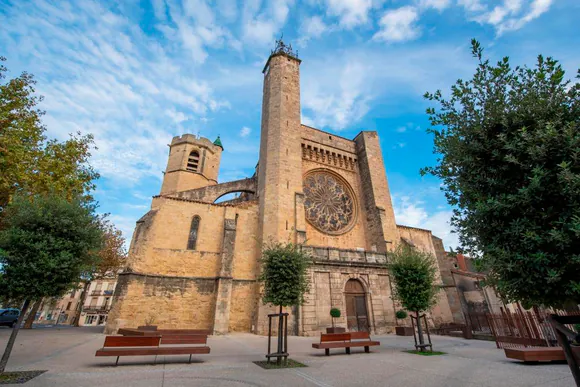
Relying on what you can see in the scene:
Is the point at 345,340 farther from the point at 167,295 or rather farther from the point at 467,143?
the point at 167,295

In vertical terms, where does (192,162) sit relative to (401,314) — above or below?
above

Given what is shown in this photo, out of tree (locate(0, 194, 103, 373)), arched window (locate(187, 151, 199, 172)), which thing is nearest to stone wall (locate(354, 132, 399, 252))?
arched window (locate(187, 151, 199, 172))

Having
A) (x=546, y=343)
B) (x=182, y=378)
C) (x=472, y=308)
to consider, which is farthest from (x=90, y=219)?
(x=472, y=308)

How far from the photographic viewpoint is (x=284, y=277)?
734 centimetres

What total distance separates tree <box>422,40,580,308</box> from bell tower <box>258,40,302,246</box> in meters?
10.5

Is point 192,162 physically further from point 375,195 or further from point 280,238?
point 375,195

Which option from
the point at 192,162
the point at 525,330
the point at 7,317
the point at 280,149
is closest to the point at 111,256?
the point at 7,317

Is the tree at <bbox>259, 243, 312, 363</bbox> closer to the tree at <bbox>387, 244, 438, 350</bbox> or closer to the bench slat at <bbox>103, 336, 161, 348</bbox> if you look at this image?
the bench slat at <bbox>103, 336, 161, 348</bbox>

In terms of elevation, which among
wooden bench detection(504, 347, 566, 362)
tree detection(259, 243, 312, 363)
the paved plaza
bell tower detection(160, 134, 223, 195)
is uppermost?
bell tower detection(160, 134, 223, 195)

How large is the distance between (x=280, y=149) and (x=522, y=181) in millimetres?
15218

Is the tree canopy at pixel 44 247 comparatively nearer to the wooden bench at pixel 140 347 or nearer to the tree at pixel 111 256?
the wooden bench at pixel 140 347

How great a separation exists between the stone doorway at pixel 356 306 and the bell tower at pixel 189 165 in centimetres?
1677

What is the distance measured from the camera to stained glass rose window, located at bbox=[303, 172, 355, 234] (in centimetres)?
1852

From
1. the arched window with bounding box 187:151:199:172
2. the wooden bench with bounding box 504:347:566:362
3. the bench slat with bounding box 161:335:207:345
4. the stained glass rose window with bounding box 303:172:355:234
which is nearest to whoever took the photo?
the wooden bench with bounding box 504:347:566:362
